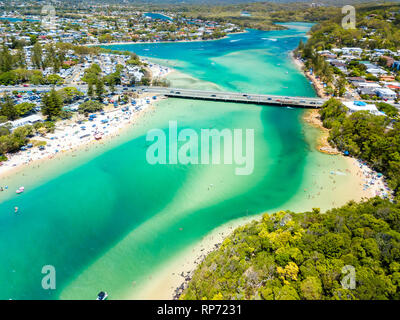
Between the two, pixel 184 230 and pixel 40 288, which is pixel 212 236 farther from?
pixel 40 288

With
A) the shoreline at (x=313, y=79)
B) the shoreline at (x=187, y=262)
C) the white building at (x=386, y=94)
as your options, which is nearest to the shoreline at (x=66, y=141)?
the shoreline at (x=187, y=262)

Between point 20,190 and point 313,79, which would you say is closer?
point 20,190

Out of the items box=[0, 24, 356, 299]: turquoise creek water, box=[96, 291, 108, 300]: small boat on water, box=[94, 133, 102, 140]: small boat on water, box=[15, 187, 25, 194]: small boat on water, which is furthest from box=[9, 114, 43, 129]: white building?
box=[96, 291, 108, 300]: small boat on water

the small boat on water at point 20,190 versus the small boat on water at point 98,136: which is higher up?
the small boat on water at point 98,136

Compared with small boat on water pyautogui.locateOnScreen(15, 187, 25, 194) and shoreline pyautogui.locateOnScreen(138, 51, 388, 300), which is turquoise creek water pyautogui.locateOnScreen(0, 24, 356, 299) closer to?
small boat on water pyautogui.locateOnScreen(15, 187, 25, 194)

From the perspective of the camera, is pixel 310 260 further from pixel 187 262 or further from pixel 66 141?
pixel 66 141

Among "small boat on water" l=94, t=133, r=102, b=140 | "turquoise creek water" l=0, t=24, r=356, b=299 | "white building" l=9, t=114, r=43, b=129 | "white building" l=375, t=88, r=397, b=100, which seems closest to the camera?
"turquoise creek water" l=0, t=24, r=356, b=299

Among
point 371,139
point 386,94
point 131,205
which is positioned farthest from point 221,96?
point 131,205

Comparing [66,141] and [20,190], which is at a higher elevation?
[66,141]

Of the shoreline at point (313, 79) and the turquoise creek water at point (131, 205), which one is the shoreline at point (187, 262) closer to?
the turquoise creek water at point (131, 205)
